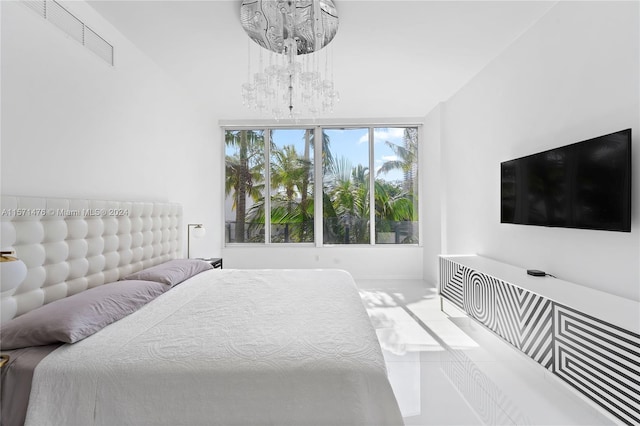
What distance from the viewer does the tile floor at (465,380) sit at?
1766 mm

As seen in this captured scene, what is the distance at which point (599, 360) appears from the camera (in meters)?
1.57

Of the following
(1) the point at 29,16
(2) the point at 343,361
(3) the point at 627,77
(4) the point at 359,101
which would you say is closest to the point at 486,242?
(3) the point at 627,77

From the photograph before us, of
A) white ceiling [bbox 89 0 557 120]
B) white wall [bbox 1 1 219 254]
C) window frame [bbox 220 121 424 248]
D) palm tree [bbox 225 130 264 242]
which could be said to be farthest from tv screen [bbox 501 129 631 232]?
palm tree [bbox 225 130 264 242]

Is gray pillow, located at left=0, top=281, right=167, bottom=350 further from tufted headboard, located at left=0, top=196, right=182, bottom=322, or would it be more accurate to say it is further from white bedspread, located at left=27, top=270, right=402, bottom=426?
tufted headboard, located at left=0, top=196, right=182, bottom=322

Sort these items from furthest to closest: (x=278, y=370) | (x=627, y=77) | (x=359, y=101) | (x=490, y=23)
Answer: (x=359, y=101) < (x=490, y=23) < (x=627, y=77) < (x=278, y=370)

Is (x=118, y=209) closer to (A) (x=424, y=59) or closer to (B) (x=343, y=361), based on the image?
(B) (x=343, y=361)

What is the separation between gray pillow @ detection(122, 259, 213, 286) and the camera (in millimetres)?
2418

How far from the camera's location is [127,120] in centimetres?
272

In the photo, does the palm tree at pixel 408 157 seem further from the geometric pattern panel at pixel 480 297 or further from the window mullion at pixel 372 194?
the geometric pattern panel at pixel 480 297

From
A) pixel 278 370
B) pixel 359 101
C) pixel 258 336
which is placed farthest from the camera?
pixel 359 101

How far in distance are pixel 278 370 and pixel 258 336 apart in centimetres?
27

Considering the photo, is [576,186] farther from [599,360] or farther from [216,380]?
[216,380]

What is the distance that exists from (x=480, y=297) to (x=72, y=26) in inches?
147

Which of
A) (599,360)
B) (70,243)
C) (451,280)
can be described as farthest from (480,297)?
(70,243)
